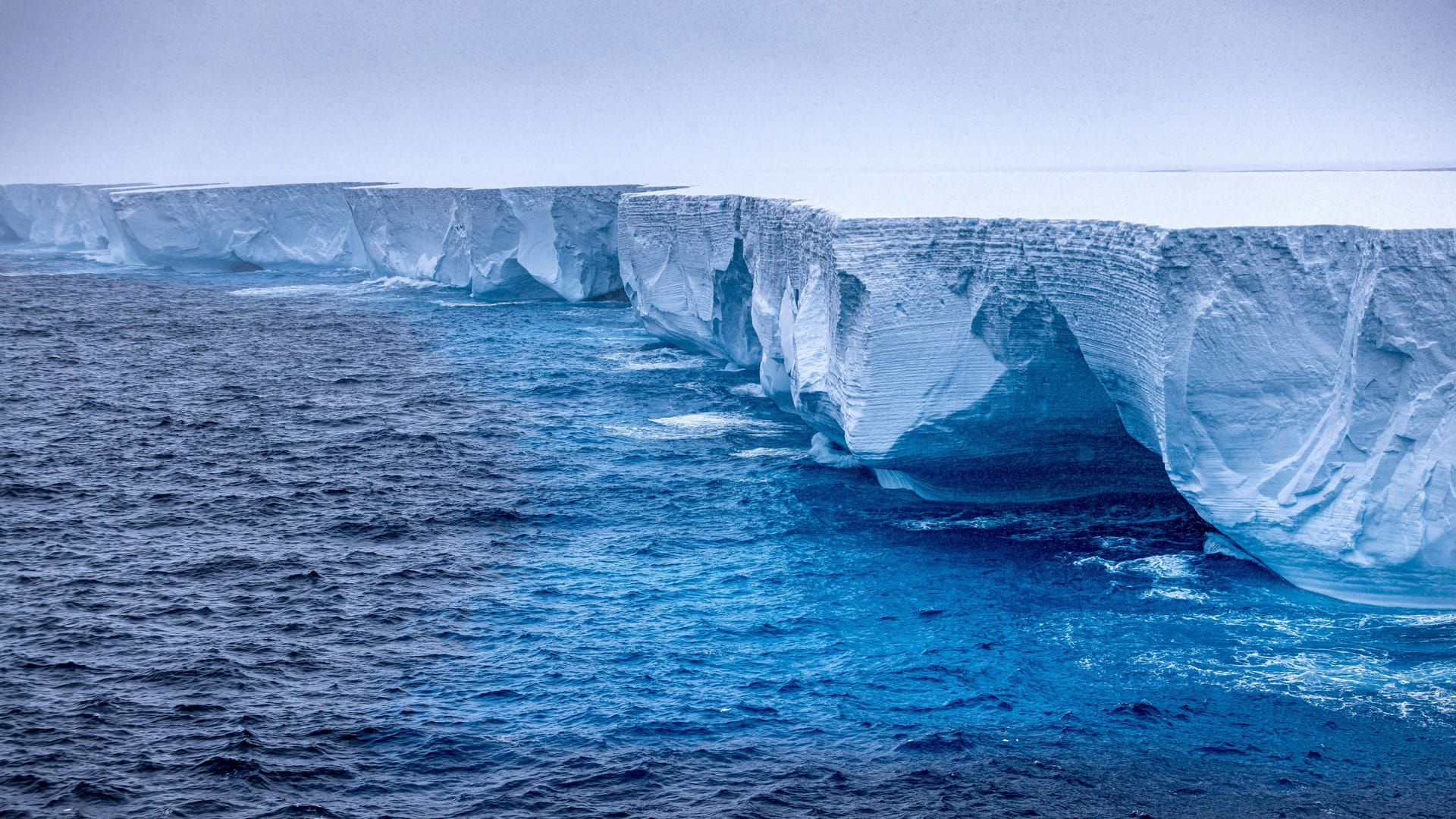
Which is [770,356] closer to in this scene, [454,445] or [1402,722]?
[454,445]

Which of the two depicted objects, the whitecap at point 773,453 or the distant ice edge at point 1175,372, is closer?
the distant ice edge at point 1175,372

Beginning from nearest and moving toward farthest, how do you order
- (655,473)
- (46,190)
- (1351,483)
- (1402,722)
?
(1402,722), (1351,483), (655,473), (46,190)

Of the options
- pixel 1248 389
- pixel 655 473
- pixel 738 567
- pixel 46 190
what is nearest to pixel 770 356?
pixel 655 473

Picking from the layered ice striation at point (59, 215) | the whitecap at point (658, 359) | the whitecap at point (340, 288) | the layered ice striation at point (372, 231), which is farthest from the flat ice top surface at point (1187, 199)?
the layered ice striation at point (59, 215)

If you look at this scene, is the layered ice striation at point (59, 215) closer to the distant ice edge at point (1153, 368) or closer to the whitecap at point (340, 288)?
the whitecap at point (340, 288)

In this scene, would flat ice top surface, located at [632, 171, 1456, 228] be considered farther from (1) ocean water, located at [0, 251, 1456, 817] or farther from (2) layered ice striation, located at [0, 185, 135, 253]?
(2) layered ice striation, located at [0, 185, 135, 253]

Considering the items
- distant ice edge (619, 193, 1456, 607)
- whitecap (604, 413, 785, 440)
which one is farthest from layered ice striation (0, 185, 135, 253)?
distant ice edge (619, 193, 1456, 607)

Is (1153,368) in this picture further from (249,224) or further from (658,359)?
(249,224)

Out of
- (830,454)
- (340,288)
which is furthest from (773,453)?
(340,288)
